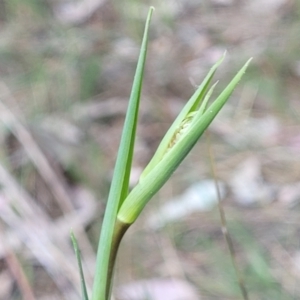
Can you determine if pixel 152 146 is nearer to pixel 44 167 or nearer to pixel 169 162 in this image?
pixel 44 167

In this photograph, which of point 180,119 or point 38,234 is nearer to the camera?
point 180,119

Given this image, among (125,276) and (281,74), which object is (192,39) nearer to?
(281,74)

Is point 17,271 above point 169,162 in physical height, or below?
below

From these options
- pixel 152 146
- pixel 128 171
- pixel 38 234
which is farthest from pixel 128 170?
pixel 152 146

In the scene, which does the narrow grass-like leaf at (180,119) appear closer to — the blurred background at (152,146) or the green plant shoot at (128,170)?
the green plant shoot at (128,170)

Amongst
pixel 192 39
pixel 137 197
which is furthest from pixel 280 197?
pixel 137 197

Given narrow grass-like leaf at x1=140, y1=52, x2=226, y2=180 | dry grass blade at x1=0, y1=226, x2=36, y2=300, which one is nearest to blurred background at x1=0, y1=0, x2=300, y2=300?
dry grass blade at x1=0, y1=226, x2=36, y2=300
